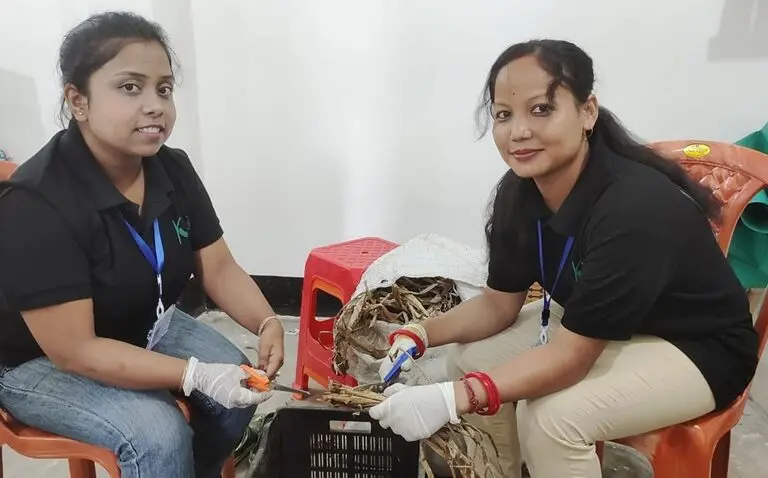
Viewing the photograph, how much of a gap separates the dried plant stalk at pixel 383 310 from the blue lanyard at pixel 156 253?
0.50 m

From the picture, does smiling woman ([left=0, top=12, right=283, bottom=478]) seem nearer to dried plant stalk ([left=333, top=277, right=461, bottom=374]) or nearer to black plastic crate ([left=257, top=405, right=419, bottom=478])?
black plastic crate ([left=257, top=405, right=419, bottom=478])

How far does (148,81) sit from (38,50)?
1323mm

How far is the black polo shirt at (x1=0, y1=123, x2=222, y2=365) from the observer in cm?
107

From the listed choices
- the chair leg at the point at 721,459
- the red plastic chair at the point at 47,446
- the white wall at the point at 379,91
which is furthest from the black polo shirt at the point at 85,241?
the chair leg at the point at 721,459

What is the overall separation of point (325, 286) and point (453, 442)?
0.90m

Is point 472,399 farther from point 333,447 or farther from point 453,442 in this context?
point 333,447

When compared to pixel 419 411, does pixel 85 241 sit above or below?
above

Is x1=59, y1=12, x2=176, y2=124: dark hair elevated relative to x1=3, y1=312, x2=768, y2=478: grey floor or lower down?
elevated

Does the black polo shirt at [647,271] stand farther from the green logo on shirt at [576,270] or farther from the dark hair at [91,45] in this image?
the dark hair at [91,45]

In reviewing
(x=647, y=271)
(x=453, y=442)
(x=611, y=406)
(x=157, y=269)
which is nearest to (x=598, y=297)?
(x=647, y=271)

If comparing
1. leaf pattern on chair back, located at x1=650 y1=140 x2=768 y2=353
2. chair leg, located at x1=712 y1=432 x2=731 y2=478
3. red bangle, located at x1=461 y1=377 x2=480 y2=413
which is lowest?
chair leg, located at x1=712 y1=432 x2=731 y2=478

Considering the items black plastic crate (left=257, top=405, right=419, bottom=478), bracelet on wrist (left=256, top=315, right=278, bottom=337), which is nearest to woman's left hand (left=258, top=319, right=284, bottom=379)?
bracelet on wrist (left=256, top=315, right=278, bottom=337)

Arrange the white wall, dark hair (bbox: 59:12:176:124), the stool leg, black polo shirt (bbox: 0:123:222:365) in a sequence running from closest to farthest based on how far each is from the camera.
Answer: black polo shirt (bbox: 0:123:222:365) → dark hair (bbox: 59:12:176:124) → the stool leg → the white wall

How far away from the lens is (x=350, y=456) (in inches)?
50.9
